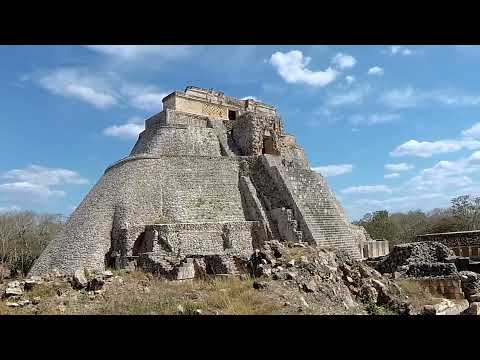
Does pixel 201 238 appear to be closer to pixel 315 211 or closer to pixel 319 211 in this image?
pixel 315 211

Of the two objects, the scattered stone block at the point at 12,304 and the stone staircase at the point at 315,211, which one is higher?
the stone staircase at the point at 315,211

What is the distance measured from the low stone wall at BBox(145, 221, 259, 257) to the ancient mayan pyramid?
4cm

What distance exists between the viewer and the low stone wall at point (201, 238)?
14.6 metres

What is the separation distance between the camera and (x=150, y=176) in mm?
17203

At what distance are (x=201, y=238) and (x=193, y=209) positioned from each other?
5.29 ft

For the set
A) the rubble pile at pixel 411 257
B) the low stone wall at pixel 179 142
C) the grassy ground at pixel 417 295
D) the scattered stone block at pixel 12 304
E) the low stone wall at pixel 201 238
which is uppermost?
the low stone wall at pixel 179 142

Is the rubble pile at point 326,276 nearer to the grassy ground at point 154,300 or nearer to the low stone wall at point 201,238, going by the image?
the grassy ground at point 154,300

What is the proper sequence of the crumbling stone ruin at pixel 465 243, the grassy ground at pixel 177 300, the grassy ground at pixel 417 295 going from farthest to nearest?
1. the crumbling stone ruin at pixel 465 243
2. the grassy ground at pixel 417 295
3. the grassy ground at pixel 177 300

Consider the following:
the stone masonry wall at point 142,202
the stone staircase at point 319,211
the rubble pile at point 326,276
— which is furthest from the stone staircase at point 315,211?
the rubble pile at point 326,276

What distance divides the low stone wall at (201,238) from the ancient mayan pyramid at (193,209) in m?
0.04

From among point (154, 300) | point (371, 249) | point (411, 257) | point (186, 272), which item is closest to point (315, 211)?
point (411, 257)

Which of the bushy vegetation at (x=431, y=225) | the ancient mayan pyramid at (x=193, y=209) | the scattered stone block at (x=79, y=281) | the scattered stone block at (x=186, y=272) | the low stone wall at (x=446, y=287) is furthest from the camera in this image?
the bushy vegetation at (x=431, y=225)

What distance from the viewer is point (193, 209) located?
53.5 ft
